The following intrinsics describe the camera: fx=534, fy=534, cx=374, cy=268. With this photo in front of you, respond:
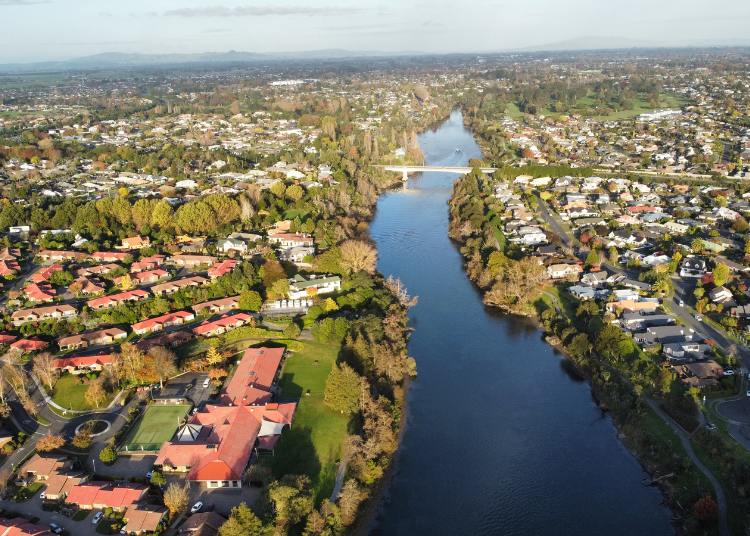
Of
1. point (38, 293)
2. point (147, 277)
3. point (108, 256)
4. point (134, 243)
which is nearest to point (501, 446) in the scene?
point (147, 277)

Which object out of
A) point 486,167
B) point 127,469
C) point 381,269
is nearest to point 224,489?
point 127,469

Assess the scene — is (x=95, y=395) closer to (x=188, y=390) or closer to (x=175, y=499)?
(x=188, y=390)

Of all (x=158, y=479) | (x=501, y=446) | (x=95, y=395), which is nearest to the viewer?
(x=158, y=479)

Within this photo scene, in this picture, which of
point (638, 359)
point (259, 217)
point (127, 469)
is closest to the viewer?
point (127, 469)

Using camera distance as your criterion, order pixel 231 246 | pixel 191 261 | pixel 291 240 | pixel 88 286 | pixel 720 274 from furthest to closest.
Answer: pixel 291 240 < pixel 231 246 < pixel 191 261 < pixel 88 286 < pixel 720 274

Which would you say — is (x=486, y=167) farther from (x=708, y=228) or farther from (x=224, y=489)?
(x=224, y=489)
